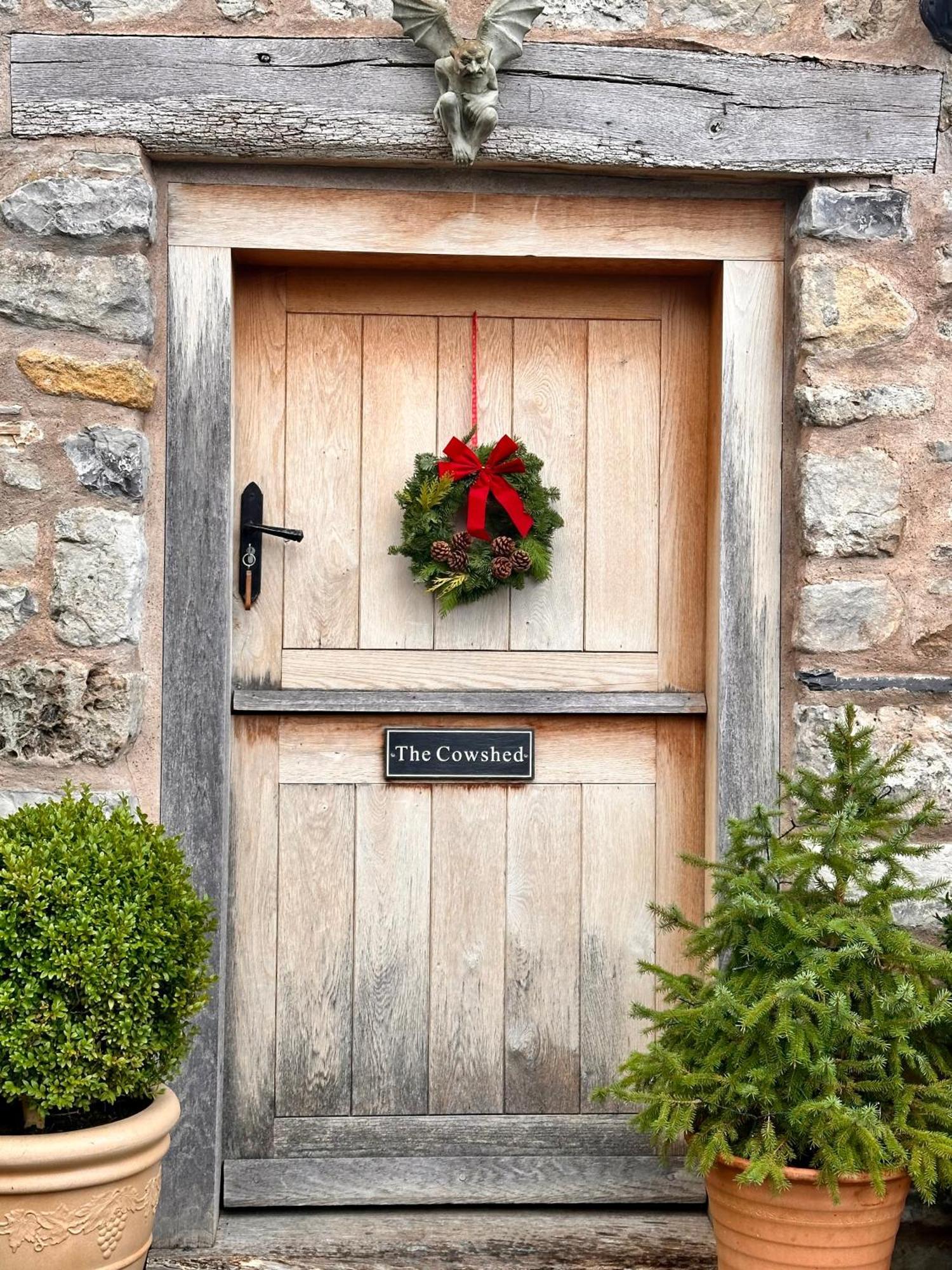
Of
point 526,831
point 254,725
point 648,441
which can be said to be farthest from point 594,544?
point 254,725

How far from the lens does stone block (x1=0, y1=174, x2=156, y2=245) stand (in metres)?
2.91

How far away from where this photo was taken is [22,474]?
293 centimetres

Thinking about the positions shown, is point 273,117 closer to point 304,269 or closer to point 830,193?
point 304,269

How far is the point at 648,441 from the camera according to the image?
10.9ft

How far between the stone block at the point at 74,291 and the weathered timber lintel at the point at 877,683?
1.75 meters

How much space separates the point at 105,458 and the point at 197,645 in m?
0.47

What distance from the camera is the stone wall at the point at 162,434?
2924 millimetres

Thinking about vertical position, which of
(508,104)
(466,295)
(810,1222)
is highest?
(508,104)

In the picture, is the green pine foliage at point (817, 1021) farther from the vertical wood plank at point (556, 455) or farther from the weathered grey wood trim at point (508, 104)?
the weathered grey wood trim at point (508, 104)

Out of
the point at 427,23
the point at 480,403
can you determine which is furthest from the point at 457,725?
the point at 427,23

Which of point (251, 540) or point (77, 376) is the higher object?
point (77, 376)

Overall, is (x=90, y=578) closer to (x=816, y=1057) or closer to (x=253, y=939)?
(x=253, y=939)

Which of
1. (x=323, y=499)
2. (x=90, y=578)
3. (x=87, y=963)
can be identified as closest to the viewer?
(x=87, y=963)

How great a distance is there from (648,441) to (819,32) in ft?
3.31
